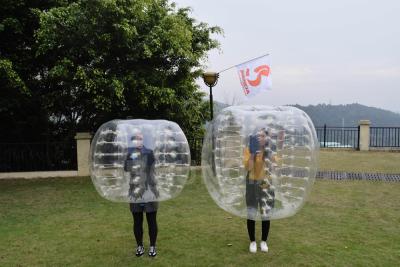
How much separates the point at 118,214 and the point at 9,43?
666 cm

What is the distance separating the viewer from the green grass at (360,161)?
11.9 m

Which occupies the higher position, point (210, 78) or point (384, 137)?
point (210, 78)

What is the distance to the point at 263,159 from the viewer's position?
4.25 meters

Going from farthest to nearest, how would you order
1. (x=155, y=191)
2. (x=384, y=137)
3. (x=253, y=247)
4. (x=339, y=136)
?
1. (x=339, y=136)
2. (x=384, y=137)
3. (x=253, y=247)
4. (x=155, y=191)

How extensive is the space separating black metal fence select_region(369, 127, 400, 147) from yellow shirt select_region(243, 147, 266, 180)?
14.0m

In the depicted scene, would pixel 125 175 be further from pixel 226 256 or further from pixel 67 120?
pixel 67 120

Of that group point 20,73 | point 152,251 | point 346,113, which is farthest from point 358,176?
point 346,113

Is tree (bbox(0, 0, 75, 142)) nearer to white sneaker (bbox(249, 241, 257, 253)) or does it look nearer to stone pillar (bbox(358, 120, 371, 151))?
white sneaker (bbox(249, 241, 257, 253))

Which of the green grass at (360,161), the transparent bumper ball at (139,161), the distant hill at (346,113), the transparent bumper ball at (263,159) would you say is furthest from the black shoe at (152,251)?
the distant hill at (346,113)

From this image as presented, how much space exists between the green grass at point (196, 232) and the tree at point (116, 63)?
9.60 feet

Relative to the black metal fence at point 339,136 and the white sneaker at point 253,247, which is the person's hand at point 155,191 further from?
the black metal fence at point 339,136

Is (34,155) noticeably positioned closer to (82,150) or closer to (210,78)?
(82,150)

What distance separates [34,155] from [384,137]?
1363 centimetres

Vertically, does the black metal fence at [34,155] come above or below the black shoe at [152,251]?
above
